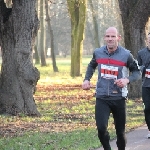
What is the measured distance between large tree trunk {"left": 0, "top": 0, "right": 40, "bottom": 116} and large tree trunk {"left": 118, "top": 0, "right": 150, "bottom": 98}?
544cm

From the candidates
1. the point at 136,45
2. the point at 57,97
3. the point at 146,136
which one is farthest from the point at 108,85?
the point at 57,97

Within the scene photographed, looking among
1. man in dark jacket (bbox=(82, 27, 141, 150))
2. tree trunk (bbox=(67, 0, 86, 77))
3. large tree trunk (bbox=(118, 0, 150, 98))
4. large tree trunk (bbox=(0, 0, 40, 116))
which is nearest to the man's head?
man in dark jacket (bbox=(82, 27, 141, 150))

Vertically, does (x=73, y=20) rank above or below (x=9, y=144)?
above

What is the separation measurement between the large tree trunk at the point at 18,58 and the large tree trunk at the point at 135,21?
5.44 m

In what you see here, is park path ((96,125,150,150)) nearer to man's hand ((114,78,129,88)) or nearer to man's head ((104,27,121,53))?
man's hand ((114,78,129,88))

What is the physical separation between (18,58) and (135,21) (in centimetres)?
610

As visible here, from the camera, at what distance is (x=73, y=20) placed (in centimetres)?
3147

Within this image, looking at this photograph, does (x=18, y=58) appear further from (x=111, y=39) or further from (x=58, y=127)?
(x=111, y=39)

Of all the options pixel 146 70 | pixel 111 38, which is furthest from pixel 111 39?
pixel 146 70

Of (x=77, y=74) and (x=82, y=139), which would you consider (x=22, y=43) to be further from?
(x=77, y=74)

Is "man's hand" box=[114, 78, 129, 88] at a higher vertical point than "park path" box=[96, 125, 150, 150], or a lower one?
higher

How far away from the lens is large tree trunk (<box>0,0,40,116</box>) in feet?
43.6

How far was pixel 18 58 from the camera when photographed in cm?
Answer: 1345

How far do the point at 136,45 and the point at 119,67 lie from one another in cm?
1109
